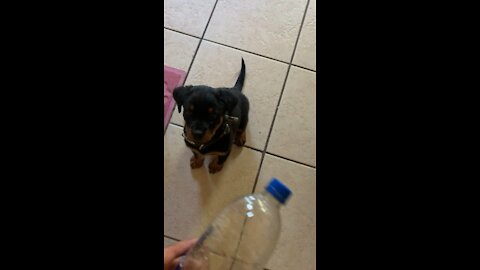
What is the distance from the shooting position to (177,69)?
1.67 m

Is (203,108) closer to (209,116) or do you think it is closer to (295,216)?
(209,116)

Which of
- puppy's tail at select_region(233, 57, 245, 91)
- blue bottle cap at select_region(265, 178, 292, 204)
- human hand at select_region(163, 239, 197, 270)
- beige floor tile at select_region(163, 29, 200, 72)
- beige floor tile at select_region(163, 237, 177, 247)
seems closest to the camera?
blue bottle cap at select_region(265, 178, 292, 204)

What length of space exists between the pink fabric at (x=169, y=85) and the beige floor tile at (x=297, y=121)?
1.36 feet

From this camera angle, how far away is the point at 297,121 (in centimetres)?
162

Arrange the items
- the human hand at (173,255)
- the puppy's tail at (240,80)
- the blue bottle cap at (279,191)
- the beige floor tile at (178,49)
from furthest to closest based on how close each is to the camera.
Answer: the beige floor tile at (178,49)
the puppy's tail at (240,80)
the human hand at (173,255)
the blue bottle cap at (279,191)

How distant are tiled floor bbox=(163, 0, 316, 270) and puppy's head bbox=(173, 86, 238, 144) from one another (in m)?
0.31

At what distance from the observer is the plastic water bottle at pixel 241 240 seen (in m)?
1.31

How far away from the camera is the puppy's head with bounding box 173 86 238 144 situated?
4.00 feet

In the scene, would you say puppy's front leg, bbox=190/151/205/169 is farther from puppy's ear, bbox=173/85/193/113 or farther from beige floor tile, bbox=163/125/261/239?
puppy's ear, bbox=173/85/193/113

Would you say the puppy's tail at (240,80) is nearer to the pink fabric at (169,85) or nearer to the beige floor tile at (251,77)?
the beige floor tile at (251,77)

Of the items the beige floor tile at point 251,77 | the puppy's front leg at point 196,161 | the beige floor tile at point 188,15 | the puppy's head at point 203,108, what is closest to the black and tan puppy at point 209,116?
the puppy's head at point 203,108

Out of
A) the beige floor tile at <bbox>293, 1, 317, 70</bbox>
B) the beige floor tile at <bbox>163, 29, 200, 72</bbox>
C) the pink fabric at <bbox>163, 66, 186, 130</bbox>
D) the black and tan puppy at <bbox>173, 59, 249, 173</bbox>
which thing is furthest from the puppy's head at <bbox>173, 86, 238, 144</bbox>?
the beige floor tile at <bbox>293, 1, 317, 70</bbox>
